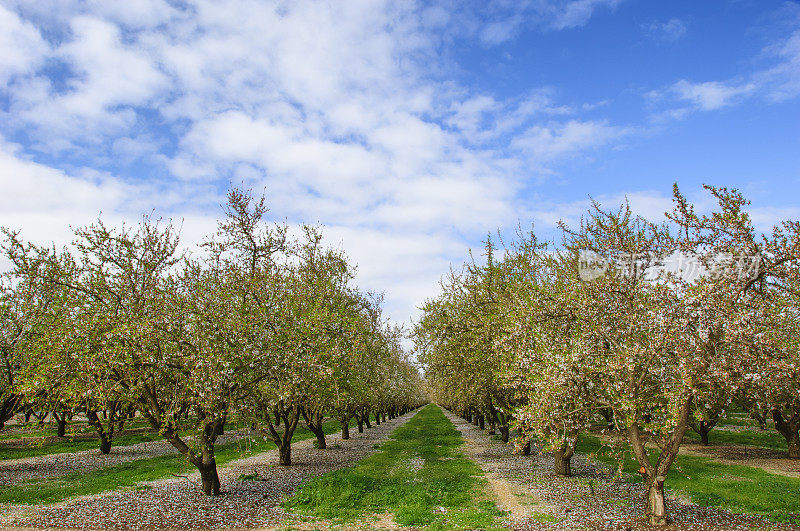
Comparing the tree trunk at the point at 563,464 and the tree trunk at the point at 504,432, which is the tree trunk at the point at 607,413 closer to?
the tree trunk at the point at 563,464

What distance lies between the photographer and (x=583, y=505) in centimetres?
1680

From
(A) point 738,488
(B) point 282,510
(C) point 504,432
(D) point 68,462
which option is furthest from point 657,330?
(D) point 68,462

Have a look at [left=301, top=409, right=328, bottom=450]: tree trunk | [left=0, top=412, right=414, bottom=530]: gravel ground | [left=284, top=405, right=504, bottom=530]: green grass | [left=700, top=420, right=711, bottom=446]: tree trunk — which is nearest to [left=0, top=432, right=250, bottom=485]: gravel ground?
[left=0, top=412, right=414, bottom=530]: gravel ground

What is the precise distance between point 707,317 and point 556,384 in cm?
453

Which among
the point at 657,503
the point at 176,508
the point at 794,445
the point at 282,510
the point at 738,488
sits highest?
the point at 657,503

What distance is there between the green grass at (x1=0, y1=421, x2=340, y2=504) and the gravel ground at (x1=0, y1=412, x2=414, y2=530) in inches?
51.5

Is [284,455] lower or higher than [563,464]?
higher

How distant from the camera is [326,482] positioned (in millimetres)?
20484

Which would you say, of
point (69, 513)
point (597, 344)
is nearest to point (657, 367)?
point (597, 344)

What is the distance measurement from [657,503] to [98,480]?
24.6 meters

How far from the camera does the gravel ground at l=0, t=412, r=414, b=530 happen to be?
15.1m

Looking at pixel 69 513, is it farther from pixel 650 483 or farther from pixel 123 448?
pixel 123 448

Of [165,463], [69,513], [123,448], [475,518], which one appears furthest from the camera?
[123,448]

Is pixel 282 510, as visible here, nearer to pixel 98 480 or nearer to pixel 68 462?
pixel 98 480
